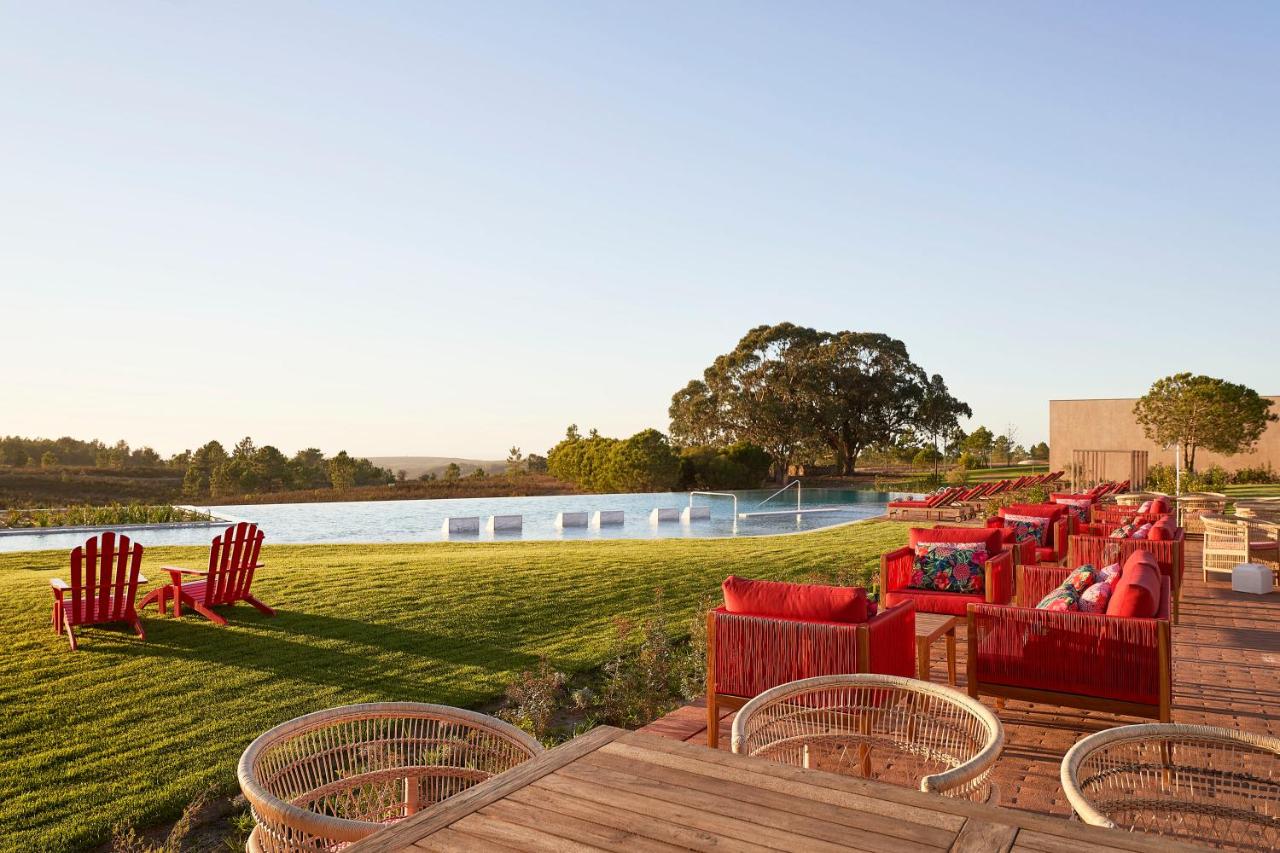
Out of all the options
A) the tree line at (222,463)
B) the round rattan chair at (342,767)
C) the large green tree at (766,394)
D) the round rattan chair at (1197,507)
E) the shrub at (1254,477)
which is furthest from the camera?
the large green tree at (766,394)

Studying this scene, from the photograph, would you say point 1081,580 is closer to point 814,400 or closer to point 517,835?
point 517,835

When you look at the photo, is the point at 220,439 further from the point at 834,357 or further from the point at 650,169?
the point at 834,357

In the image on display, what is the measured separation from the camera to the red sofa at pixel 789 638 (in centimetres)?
389

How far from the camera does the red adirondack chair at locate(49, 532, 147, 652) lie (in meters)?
6.41

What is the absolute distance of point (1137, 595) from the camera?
13.4 ft

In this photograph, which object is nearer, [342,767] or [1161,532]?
[342,767]

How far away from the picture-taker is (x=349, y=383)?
94.8 ft

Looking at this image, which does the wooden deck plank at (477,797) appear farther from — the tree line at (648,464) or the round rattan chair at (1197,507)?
the tree line at (648,464)

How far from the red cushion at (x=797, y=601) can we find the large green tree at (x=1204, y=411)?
24207mm

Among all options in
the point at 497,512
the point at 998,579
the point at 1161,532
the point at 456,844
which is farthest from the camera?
the point at 497,512

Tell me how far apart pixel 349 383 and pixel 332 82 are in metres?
17.3

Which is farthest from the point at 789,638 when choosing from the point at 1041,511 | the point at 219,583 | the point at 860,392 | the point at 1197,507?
the point at 860,392

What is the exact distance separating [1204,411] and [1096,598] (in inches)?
967

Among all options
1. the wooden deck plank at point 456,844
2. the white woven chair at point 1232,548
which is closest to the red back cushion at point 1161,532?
the white woven chair at point 1232,548
